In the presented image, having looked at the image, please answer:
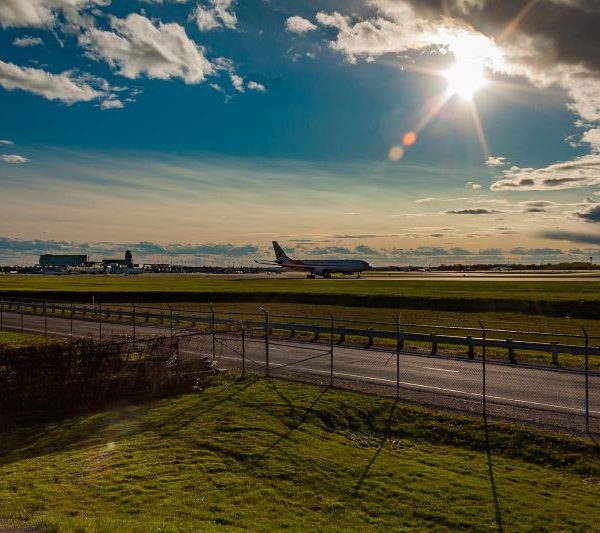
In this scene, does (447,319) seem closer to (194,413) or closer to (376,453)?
(194,413)

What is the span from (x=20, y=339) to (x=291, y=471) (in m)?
24.0

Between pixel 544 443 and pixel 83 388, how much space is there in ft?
39.4

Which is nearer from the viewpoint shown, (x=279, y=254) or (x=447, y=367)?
(x=447, y=367)

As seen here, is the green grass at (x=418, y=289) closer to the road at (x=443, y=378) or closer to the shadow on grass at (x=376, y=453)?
the road at (x=443, y=378)

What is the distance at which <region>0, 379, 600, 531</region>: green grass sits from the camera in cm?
841

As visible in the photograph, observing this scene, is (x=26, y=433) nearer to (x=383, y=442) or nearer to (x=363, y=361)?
(x=383, y=442)

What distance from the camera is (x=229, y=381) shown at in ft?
58.8

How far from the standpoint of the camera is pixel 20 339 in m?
29.3

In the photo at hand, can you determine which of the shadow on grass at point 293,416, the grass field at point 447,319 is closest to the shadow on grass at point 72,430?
the shadow on grass at point 293,416

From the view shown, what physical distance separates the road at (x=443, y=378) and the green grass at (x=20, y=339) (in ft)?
26.0

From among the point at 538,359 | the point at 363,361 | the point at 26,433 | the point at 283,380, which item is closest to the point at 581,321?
the point at 538,359

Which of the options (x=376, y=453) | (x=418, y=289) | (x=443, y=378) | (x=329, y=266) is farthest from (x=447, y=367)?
(x=329, y=266)

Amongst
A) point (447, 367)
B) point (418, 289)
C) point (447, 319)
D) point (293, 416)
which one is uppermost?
point (418, 289)

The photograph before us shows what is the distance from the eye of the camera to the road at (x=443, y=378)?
584 inches
